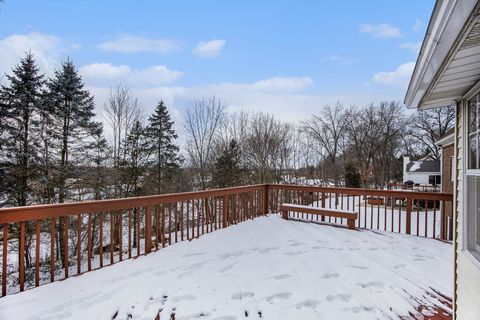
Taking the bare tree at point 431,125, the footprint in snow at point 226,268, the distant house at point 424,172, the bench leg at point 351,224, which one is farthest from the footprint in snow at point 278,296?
the bare tree at point 431,125

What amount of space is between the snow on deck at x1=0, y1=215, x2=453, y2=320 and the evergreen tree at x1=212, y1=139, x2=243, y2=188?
50.2 feet

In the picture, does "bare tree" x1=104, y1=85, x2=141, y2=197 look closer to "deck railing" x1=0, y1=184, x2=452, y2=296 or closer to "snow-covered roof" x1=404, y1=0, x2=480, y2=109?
"deck railing" x1=0, y1=184, x2=452, y2=296

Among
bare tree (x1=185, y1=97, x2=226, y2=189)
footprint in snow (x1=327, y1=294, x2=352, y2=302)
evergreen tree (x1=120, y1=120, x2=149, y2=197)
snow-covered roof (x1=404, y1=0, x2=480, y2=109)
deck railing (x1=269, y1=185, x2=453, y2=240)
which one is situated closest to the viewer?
snow-covered roof (x1=404, y1=0, x2=480, y2=109)

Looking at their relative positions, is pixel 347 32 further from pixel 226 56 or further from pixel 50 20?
pixel 50 20

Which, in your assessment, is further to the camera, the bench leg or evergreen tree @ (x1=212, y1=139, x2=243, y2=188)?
evergreen tree @ (x1=212, y1=139, x2=243, y2=188)

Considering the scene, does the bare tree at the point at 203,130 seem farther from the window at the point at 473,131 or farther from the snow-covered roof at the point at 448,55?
the window at the point at 473,131

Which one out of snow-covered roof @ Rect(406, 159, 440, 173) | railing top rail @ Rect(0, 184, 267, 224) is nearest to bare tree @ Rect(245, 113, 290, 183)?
railing top rail @ Rect(0, 184, 267, 224)

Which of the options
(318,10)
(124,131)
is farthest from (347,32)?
(124,131)

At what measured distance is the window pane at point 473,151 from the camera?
1979 millimetres

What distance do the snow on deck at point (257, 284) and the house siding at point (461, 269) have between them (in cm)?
48

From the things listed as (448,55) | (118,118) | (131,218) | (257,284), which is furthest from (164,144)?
(448,55)

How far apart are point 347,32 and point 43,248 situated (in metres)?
18.5

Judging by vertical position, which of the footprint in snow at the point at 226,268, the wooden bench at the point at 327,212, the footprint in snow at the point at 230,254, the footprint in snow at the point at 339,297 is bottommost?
the footprint in snow at the point at 230,254

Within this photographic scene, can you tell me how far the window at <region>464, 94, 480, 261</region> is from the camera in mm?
1979
